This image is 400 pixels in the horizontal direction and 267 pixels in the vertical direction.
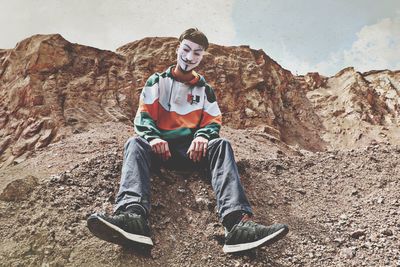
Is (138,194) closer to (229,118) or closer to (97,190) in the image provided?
(97,190)

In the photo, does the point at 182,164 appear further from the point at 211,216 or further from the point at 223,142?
the point at 211,216

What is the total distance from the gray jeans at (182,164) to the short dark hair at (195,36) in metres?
1.34

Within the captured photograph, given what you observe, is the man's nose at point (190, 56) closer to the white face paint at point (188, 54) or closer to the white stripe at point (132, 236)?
the white face paint at point (188, 54)

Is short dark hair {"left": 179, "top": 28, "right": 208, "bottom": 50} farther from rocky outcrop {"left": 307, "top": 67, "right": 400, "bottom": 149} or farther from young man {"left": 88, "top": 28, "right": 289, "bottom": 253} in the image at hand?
rocky outcrop {"left": 307, "top": 67, "right": 400, "bottom": 149}

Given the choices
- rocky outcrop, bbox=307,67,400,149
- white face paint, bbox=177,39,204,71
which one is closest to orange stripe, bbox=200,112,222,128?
white face paint, bbox=177,39,204,71

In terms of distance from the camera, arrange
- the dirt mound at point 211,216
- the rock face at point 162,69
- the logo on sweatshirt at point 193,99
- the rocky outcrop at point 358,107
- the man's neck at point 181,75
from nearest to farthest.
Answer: the dirt mound at point 211,216 < the logo on sweatshirt at point 193,99 < the man's neck at point 181,75 < the rock face at point 162,69 < the rocky outcrop at point 358,107

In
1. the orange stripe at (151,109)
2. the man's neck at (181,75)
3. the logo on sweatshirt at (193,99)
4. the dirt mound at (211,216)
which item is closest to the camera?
the dirt mound at (211,216)

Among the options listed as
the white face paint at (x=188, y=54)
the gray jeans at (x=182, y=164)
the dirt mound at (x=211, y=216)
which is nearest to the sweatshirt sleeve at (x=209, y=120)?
the gray jeans at (x=182, y=164)

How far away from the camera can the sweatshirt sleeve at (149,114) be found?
418cm

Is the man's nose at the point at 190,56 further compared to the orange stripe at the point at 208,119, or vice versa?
the man's nose at the point at 190,56

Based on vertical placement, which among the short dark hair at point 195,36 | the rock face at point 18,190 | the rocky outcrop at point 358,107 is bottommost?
the rock face at point 18,190

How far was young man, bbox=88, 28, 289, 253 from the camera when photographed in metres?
3.01

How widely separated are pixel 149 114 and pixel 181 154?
61cm

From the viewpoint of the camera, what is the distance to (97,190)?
3957 millimetres
